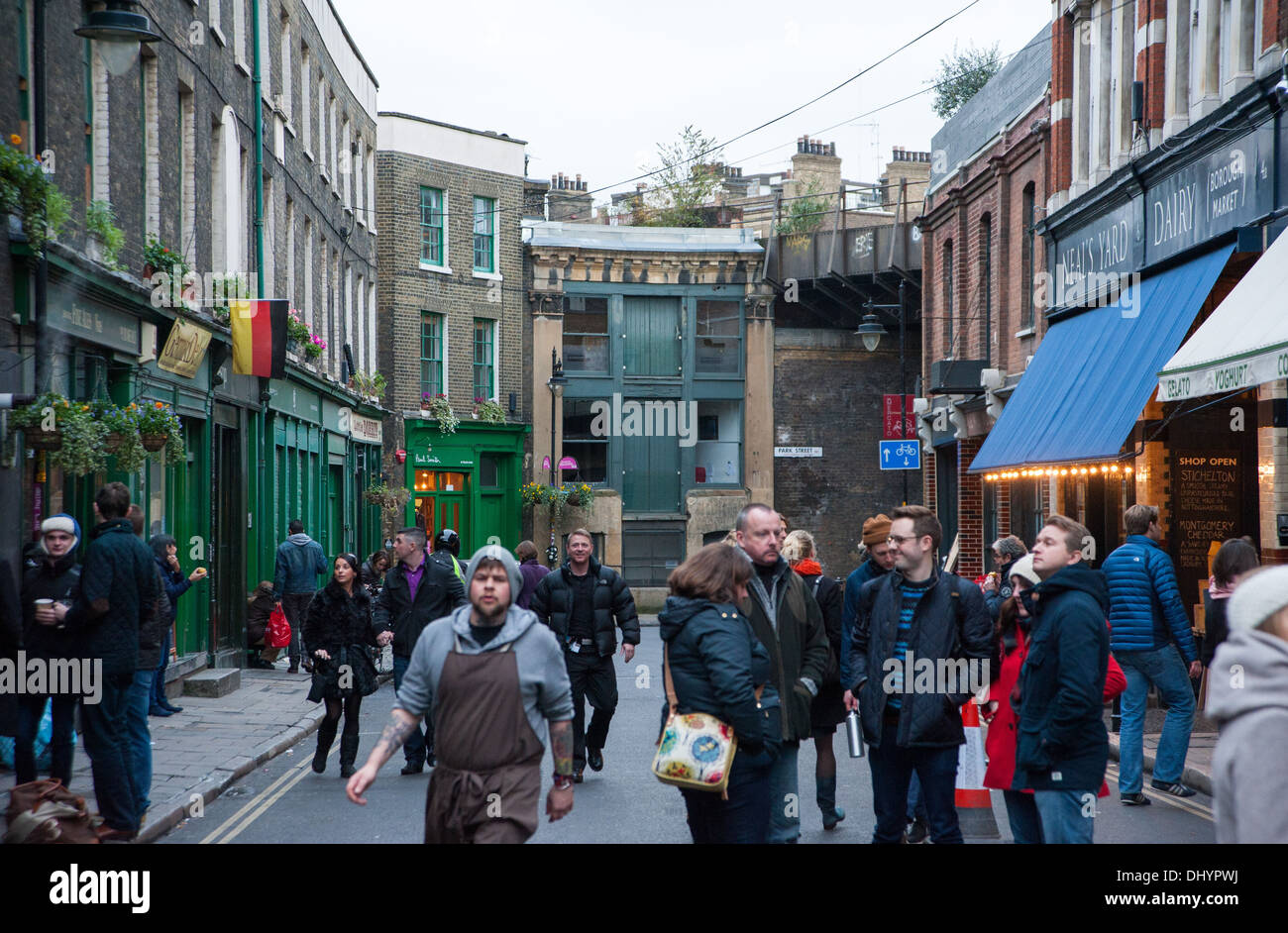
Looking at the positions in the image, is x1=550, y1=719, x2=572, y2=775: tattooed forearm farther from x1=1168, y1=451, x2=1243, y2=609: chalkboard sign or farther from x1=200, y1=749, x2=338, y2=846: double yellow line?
x1=1168, y1=451, x2=1243, y2=609: chalkboard sign

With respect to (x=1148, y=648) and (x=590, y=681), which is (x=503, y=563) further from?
(x=1148, y=648)

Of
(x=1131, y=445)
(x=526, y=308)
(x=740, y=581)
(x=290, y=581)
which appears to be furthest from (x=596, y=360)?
(x=740, y=581)

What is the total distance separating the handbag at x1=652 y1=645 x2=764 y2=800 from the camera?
5.45 m

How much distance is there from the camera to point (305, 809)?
359 inches

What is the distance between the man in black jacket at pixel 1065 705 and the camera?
18.9ft

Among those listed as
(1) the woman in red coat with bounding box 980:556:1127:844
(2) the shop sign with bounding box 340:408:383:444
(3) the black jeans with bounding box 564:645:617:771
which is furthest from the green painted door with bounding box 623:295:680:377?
(1) the woman in red coat with bounding box 980:556:1127:844

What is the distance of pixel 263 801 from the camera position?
9406mm

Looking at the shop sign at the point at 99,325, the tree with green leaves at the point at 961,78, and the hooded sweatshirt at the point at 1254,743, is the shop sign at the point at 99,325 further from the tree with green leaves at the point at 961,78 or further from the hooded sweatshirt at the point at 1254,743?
the tree with green leaves at the point at 961,78

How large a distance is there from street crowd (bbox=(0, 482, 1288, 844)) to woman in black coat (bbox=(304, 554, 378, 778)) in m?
1.19

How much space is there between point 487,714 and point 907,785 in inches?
95.8

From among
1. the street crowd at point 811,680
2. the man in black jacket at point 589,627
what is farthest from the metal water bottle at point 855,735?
the man in black jacket at point 589,627

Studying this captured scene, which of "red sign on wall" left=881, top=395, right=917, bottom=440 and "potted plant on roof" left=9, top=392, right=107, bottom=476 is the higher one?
"red sign on wall" left=881, top=395, right=917, bottom=440
